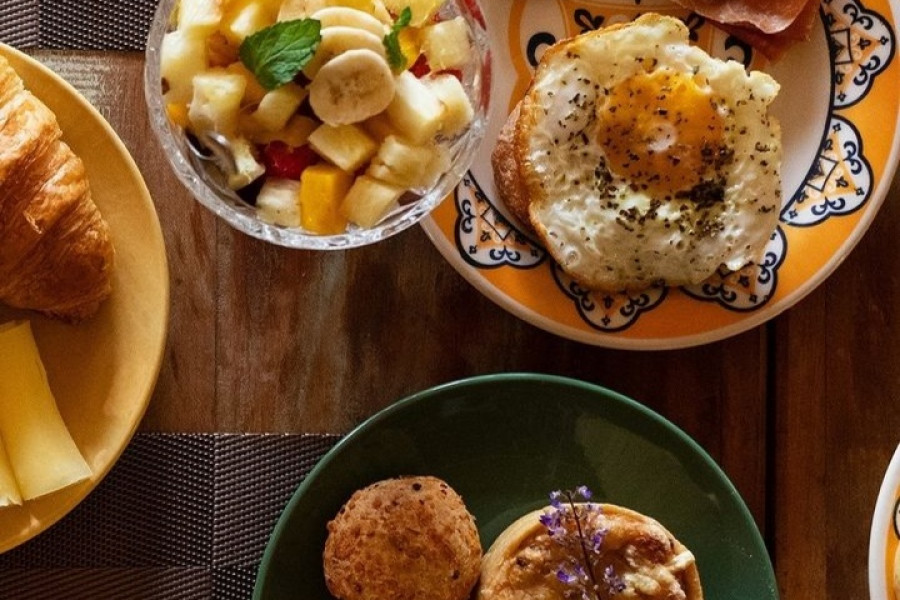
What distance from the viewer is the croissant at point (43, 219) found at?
1506 mm

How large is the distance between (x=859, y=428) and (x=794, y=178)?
453 mm

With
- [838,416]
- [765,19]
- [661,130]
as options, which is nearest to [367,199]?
[661,130]

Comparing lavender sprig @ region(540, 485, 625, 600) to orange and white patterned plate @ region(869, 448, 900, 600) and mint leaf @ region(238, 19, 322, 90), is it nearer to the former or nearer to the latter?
orange and white patterned plate @ region(869, 448, 900, 600)

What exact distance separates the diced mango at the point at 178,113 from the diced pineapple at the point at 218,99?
54 mm

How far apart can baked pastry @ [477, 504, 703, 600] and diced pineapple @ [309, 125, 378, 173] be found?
640 mm

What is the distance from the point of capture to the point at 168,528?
178cm

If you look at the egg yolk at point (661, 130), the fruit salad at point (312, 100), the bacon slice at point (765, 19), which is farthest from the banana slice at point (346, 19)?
the bacon slice at point (765, 19)

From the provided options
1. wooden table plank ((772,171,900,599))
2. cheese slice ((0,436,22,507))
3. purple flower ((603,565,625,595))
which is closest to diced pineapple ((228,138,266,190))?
cheese slice ((0,436,22,507))

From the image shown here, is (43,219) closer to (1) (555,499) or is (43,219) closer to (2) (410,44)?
(2) (410,44)

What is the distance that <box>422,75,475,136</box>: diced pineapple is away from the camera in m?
1.47

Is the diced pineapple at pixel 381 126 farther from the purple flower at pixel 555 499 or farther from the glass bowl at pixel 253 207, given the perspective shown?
the purple flower at pixel 555 499

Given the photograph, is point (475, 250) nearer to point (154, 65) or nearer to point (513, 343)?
point (513, 343)

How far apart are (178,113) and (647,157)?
29.2 inches

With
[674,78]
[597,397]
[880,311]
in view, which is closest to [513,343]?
[597,397]
